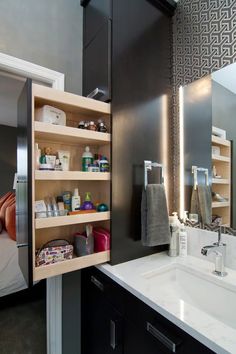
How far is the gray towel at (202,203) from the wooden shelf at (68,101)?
0.74m

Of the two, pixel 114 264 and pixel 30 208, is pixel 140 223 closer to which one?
pixel 114 264

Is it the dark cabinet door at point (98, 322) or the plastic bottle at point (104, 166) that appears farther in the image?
the plastic bottle at point (104, 166)

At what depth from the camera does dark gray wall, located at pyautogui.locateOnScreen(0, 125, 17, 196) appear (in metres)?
3.86

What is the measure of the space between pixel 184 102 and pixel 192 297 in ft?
3.87

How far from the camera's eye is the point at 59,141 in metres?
1.21

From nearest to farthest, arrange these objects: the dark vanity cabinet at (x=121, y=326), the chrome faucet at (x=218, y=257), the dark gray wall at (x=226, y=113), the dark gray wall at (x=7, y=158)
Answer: the dark vanity cabinet at (x=121, y=326) → the chrome faucet at (x=218, y=257) → the dark gray wall at (x=226, y=113) → the dark gray wall at (x=7, y=158)

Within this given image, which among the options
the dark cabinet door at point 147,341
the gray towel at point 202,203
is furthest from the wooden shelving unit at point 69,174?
the gray towel at point 202,203

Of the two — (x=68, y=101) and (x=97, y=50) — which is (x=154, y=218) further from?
(x=97, y=50)

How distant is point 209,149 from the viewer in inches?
49.7

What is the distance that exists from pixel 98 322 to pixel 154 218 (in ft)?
2.16

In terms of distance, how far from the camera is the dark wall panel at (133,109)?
116cm

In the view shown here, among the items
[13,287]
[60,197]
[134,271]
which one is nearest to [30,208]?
[60,197]

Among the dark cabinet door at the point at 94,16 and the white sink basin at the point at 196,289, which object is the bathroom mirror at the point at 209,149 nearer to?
the white sink basin at the point at 196,289

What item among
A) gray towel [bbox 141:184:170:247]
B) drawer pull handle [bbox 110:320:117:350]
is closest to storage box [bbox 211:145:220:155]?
gray towel [bbox 141:184:170:247]
